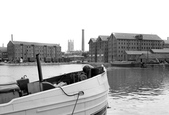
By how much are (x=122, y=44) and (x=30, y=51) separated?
62979 millimetres

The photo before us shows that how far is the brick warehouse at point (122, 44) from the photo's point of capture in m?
112

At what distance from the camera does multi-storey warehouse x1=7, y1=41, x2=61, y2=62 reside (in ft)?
437

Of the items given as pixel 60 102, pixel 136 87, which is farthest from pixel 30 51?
pixel 60 102

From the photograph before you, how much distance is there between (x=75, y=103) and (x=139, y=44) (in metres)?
116

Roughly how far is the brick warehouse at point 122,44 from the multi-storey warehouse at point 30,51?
34.3 metres

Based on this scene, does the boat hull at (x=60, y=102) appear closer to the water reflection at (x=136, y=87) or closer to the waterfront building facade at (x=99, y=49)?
the water reflection at (x=136, y=87)

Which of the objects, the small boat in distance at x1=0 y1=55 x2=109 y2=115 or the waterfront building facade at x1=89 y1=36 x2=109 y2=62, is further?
the waterfront building facade at x1=89 y1=36 x2=109 y2=62

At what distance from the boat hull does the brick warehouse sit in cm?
10418

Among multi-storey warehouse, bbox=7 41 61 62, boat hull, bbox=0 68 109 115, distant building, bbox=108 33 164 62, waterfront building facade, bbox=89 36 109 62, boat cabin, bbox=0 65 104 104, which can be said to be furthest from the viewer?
multi-storey warehouse, bbox=7 41 61 62

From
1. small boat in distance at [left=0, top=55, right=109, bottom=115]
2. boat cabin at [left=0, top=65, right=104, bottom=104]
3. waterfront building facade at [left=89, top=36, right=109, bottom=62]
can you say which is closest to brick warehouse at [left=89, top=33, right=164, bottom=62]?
waterfront building facade at [left=89, top=36, right=109, bottom=62]

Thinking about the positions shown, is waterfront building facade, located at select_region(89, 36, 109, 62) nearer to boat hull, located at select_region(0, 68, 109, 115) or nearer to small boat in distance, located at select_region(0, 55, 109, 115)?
small boat in distance, located at select_region(0, 55, 109, 115)

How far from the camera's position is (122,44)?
113m

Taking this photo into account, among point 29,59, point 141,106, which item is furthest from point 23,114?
point 29,59

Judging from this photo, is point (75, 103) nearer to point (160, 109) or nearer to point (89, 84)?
point (89, 84)
